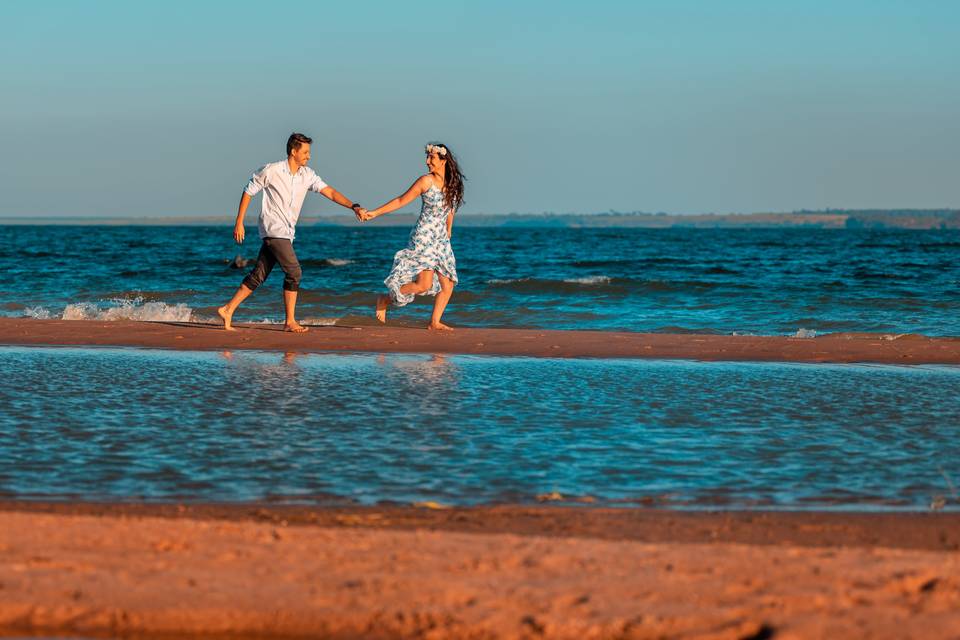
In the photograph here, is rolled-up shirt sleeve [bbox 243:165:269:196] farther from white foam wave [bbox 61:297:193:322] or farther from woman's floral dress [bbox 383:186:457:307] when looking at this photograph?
white foam wave [bbox 61:297:193:322]

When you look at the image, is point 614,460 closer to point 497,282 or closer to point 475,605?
point 475,605

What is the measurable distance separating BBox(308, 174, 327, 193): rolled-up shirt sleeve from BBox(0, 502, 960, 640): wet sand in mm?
7822

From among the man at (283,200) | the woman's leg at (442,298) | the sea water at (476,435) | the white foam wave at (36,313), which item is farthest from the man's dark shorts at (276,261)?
the white foam wave at (36,313)

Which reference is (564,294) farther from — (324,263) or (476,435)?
(324,263)

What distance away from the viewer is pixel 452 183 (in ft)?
39.9

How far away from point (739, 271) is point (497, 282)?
36.4 ft

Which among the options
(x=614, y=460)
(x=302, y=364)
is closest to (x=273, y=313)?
(x=302, y=364)

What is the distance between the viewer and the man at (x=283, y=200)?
38.7 feet

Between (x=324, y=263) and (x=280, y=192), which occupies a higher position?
(x=280, y=192)

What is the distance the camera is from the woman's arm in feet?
38.6

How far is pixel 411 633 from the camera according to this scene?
10.4ft

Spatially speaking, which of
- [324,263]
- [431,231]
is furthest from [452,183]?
[324,263]

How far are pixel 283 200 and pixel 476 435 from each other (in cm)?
600

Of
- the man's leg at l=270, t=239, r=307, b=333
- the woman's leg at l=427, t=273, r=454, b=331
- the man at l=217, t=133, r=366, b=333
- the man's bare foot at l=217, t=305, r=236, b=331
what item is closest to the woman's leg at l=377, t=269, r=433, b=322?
the woman's leg at l=427, t=273, r=454, b=331
